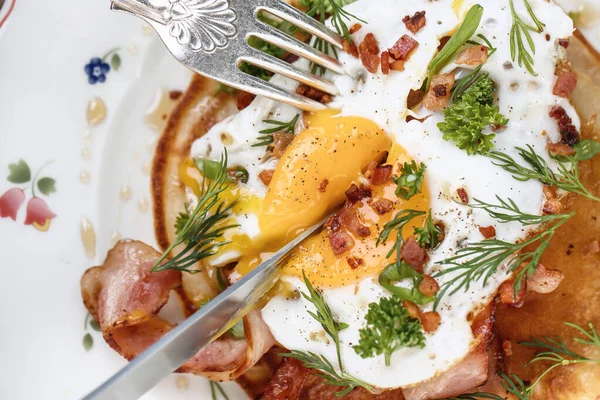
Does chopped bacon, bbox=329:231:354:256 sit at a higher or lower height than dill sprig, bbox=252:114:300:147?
lower

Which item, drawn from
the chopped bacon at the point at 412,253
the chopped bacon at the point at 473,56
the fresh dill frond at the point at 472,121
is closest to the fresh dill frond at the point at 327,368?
the chopped bacon at the point at 412,253

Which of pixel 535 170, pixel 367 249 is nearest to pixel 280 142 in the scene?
pixel 367 249

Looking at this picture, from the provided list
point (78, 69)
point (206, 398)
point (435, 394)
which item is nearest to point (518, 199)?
point (435, 394)

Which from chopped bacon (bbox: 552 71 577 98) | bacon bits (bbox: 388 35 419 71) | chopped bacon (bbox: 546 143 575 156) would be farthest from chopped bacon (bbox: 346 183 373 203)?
chopped bacon (bbox: 552 71 577 98)

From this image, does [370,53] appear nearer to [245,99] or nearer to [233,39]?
[233,39]

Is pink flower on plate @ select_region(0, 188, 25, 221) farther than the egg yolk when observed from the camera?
Yes

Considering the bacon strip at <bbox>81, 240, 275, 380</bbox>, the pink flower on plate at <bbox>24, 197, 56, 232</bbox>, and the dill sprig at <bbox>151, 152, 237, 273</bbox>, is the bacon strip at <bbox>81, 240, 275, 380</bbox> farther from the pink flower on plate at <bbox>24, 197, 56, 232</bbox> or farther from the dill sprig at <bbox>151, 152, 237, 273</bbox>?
the pink flower on plate at <bbox>24, 197, 56, 232</bbox>
